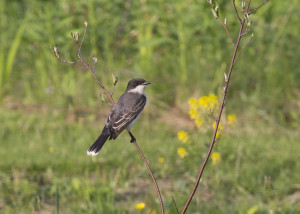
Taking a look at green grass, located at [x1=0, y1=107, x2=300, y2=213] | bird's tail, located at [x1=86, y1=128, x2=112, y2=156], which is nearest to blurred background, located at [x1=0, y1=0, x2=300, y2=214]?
green grass, located at [x1=0, y1=107, x2=300, y2=213]

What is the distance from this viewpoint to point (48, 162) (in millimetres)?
6625

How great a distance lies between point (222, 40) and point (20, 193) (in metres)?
4.47

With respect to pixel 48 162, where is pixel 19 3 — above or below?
above

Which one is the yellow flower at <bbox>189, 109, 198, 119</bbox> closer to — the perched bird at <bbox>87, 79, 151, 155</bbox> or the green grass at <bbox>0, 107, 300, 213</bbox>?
the green grass at <bbox>0, 107, 300, 213</bbox>

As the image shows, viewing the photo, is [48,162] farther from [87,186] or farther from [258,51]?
[258,51]

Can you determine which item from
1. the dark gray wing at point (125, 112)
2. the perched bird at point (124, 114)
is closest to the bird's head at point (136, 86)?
the perched bird at point (124, 114)

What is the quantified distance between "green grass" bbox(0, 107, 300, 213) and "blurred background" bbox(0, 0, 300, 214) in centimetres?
2

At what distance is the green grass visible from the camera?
5.47m

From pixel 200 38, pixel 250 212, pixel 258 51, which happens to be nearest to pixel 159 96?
pixel 200 38

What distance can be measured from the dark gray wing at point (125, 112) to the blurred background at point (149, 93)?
1.64m

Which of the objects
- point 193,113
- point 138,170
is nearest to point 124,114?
point 193,113

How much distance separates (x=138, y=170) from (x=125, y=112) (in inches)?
88.4

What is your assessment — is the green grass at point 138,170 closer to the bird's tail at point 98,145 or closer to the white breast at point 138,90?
the white breast at point 138,90

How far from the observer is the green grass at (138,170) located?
5.47m
